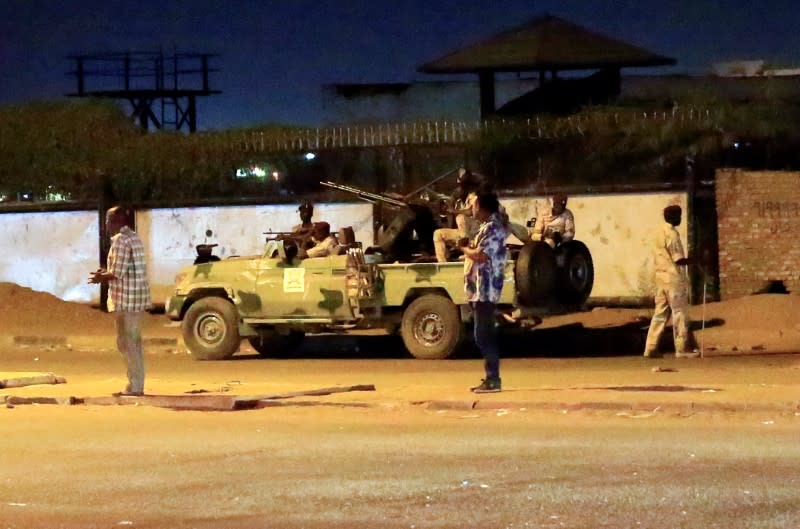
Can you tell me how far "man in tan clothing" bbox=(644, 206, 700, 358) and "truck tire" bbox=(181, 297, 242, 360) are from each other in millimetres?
5553

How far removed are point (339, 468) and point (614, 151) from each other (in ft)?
45.6

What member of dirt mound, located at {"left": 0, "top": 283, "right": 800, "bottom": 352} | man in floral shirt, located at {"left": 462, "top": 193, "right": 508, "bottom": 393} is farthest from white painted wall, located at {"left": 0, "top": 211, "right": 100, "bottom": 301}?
man in floral shirt, located at {"left": 462, "top": 193, "right": 508, "bottom": 393}

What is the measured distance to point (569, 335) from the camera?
63.7 ft

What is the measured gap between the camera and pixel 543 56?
99.7ft

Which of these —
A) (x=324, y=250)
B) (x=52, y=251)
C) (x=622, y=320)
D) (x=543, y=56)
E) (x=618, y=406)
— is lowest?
(x=618, y=406)

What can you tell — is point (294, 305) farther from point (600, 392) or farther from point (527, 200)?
point (600, 392)

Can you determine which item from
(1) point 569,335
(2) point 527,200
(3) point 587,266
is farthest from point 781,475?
(2) point 527,200

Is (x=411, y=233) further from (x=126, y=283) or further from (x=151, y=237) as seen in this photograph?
(x=151, y=237)

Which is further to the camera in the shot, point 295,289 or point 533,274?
point 295,289

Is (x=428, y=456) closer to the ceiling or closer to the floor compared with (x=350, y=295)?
closer to the floor

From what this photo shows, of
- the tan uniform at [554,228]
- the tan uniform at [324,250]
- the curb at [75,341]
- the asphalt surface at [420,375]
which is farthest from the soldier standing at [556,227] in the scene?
the curb at [75,341]

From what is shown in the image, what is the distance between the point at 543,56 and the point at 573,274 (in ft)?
45.3

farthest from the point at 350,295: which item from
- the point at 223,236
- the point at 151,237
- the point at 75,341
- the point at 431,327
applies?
the point at 151,237

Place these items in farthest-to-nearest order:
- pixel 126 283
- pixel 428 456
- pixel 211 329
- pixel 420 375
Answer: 1. pixel 211 329
2. pixel 420 375
3. pixel 126 283
4. pixel 428 456
